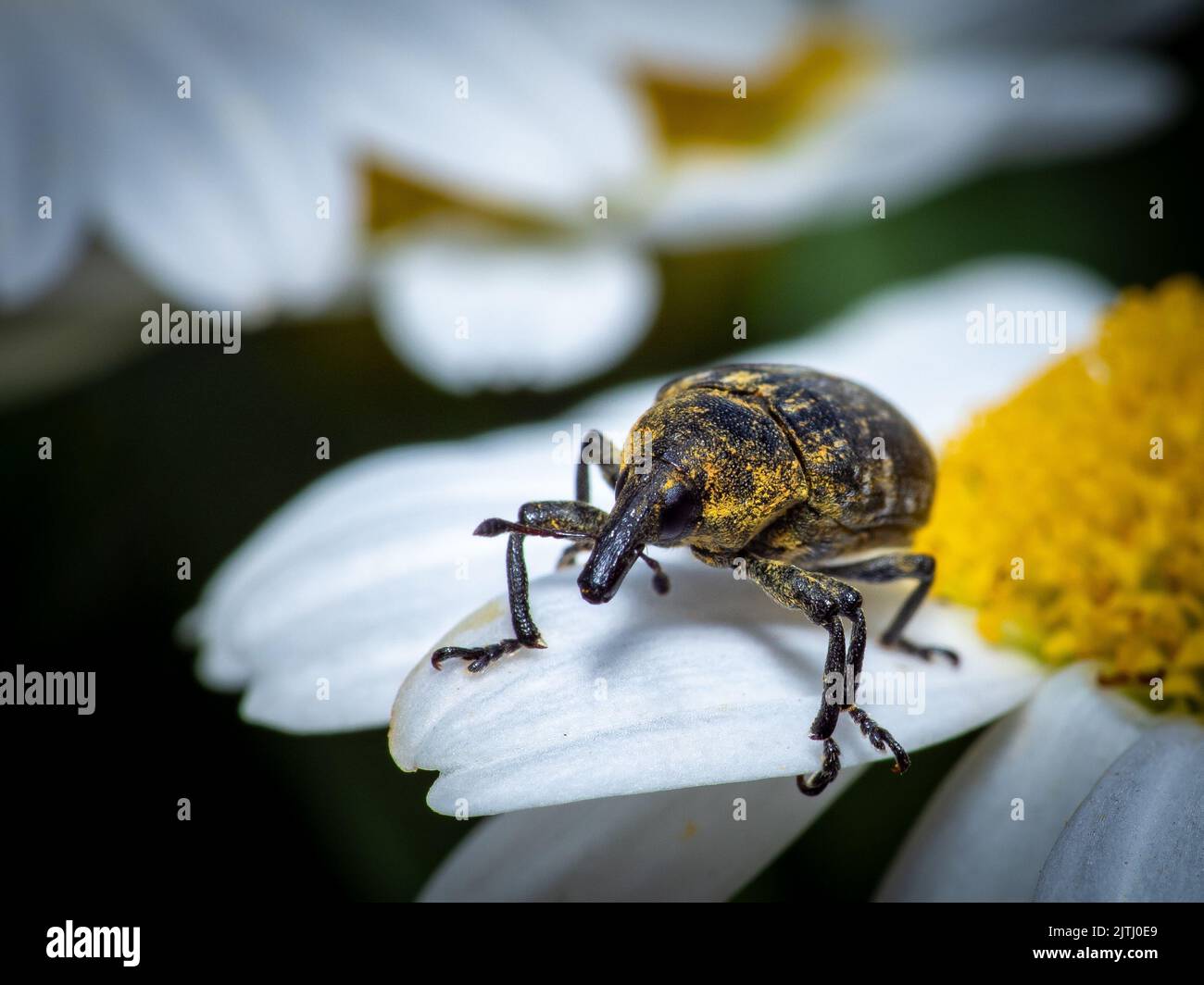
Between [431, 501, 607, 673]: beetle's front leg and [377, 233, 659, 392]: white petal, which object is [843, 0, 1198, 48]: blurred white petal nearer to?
[377, 233, 659, 392]: white petal

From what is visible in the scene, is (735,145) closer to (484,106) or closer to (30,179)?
(484,106)

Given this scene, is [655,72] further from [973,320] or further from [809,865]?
[809,865]

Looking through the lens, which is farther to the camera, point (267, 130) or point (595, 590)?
point (267, 130)

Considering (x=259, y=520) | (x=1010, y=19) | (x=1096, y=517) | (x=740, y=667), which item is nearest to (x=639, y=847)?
(x=740, y=667)

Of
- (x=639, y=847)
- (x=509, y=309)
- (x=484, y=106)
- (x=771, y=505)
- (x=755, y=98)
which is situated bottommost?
(x=639, y=847)

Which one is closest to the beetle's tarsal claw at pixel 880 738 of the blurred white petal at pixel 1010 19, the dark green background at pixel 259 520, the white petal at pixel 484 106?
the dark green background at pixel 259 520

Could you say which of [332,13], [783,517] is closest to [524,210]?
[332,13]

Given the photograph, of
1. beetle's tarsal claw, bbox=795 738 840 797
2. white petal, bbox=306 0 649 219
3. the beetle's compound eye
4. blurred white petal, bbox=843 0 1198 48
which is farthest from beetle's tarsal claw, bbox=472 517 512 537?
blurred white petal, bbox=843 0 1198 48

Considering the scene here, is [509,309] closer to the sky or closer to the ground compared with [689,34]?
closer to the ground
